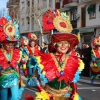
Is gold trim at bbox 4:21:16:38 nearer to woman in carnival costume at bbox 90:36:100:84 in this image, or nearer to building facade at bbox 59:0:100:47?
woman in carnival costume at bbox 90:36:100:84

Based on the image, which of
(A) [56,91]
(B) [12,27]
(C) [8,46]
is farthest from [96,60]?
(A) [56,91]

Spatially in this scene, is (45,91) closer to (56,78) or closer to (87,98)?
(56,78)

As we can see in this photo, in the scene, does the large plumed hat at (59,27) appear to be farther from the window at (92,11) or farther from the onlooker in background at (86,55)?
the window at (92,11)

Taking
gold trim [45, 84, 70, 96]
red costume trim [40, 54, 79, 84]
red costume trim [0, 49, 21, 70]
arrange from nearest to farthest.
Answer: gold trim [45, 84, 70, 96] → red costume trim [40, 54, 79, 84] → red costume trim [0, 49, 21, 70]

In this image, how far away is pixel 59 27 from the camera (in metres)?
5.36

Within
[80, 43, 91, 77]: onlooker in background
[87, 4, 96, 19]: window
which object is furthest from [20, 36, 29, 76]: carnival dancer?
[87, 4, 96, 19]: window

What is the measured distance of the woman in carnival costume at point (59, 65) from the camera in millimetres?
5137

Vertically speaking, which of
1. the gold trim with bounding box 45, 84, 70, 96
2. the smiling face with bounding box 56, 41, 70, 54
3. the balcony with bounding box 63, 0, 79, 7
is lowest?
the gold trim with bounding box 45, 84, 70, 96

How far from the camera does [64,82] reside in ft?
17.0

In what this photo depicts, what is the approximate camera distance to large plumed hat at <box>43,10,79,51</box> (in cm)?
530

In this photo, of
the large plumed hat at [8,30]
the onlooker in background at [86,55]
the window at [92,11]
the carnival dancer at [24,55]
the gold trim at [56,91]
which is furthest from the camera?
the window at [92,11]

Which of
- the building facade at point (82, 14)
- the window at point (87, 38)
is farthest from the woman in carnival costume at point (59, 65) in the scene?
the window at point (87, 38)

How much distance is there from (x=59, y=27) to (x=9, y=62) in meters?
2.26

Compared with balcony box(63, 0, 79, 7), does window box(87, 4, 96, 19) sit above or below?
below
